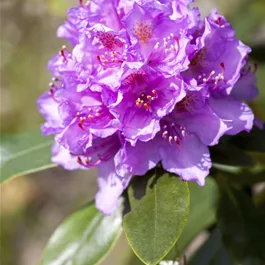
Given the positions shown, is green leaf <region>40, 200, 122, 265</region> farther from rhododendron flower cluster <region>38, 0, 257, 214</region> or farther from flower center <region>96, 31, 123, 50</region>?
flower center <region>96, 31, 123, 50</region>

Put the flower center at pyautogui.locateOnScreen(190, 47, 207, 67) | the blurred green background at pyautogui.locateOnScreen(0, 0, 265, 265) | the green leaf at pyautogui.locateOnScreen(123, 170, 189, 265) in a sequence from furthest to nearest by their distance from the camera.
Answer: the blurred green background at pyautogui.locateOnScreen(0, 0, 265, 265) → the flower center at pyautogui.locateOnScreen(190, 47, 207, 67) → the green leaf at pyautogui.locateOnScreen(123, 170, 189, 265)

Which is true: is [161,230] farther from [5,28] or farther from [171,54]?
[5,28]

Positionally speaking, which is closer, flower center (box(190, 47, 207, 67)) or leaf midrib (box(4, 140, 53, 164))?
flower center (box(190, 47, 207, 67))

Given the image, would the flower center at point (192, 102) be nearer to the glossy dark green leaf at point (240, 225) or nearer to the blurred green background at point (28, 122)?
the glossy dark green leaf at point (240, 225)

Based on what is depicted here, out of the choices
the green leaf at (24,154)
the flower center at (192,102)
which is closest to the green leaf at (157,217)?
the flower center at (192,102)

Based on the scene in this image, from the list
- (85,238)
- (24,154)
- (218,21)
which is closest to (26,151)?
(24,154)

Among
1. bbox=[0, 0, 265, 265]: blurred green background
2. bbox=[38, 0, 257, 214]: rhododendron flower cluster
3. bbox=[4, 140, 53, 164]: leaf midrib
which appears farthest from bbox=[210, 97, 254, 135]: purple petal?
bbox=[0, 0, 265, 265]: blurred green background

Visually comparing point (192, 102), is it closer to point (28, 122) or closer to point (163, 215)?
point (163, 215)

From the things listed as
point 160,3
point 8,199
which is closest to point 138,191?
point 160,3
